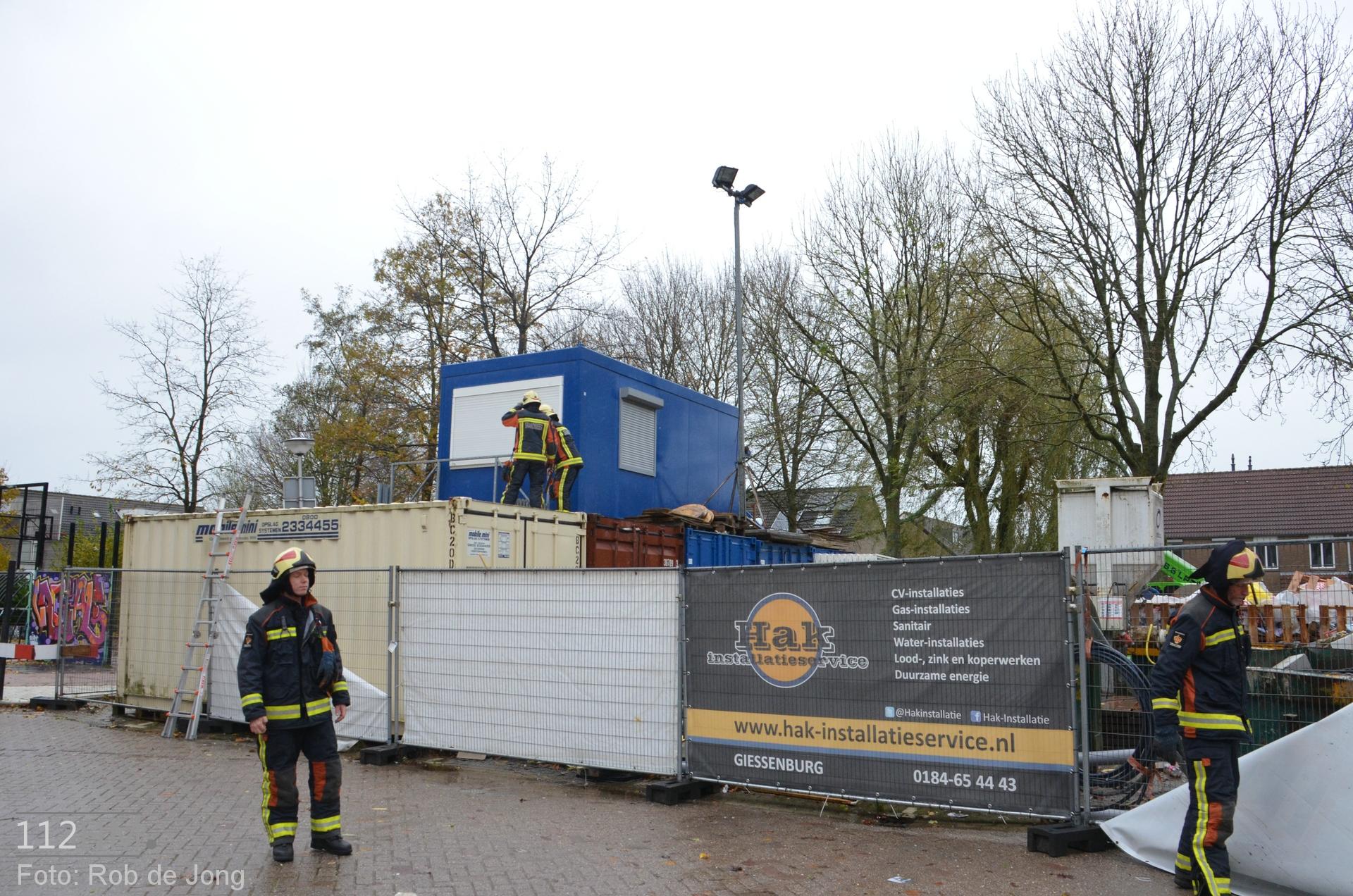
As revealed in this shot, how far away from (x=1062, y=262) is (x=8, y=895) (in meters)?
19.4

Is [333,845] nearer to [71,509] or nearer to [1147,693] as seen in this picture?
[1147,693]

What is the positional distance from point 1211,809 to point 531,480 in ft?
31.5

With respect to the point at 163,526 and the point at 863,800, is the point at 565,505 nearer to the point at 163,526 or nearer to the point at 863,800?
the point at 163,526

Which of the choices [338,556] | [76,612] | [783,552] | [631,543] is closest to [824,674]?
[631,543]

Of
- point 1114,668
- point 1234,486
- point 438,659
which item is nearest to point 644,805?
point 438,659

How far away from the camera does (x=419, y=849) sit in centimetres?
641

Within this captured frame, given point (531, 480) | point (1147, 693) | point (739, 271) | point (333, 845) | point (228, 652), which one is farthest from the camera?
point (739, 271)

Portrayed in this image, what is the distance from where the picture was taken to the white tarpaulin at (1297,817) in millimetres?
5340

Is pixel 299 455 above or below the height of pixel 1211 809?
above

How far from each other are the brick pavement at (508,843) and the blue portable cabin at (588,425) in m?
6.54

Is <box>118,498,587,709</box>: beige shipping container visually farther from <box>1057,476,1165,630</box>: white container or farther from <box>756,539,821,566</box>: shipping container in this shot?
<box>1057,476,1165,630</box>: white container

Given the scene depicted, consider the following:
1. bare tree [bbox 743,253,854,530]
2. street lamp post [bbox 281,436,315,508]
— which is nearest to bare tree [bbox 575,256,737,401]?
bare tree [bbox 743,253,854,530]

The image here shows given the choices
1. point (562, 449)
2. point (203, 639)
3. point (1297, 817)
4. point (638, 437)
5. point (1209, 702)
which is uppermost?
point (638, 437)

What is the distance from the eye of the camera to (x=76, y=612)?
2036 cm
